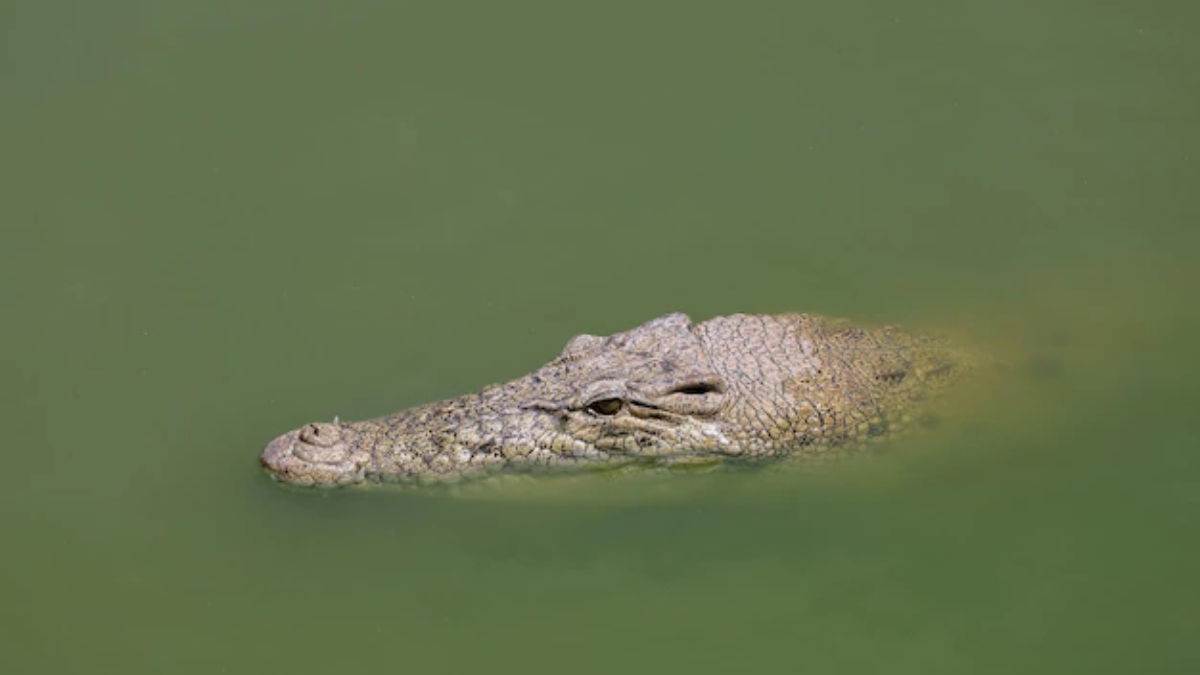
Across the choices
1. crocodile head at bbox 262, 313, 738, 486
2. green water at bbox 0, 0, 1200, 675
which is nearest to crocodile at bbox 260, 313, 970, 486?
crocodile head at bbox 262, 313, 738, 486

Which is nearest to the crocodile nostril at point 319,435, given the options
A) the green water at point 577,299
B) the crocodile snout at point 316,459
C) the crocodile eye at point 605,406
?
the crocodile snout at point 316,459

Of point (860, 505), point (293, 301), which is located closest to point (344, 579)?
point (293, 301)

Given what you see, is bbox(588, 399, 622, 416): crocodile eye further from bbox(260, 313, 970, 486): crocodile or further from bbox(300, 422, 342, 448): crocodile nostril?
bbox(300, 422, 342, 448): crocodile nostril

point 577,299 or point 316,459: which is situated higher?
point 577,299

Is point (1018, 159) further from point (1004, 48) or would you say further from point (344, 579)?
point (344, 579)

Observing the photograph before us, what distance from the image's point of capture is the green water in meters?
5.20

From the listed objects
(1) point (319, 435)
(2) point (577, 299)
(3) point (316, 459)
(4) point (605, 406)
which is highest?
(2) point (577, 299)

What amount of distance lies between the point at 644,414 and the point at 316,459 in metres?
1.46

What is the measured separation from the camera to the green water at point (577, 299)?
205 inches

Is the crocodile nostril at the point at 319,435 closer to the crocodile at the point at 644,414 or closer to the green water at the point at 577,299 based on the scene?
the crocodile at the point at 644,414

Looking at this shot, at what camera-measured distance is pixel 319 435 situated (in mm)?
5547

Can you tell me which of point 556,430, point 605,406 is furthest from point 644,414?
point 556,430

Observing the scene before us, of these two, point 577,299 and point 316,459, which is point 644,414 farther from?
point 316,459

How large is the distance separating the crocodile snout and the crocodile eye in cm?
103
